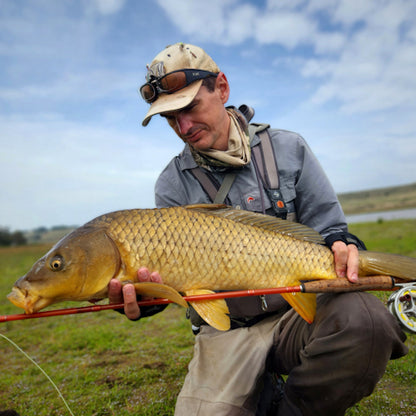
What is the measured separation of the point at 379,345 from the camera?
1693 millimetres

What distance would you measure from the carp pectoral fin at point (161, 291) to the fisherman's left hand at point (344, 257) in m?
0.84

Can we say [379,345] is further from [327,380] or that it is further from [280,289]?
[280,289]

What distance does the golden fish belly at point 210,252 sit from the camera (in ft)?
6.22

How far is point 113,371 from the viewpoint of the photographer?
3055mm

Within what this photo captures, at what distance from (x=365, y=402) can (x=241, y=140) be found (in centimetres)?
176

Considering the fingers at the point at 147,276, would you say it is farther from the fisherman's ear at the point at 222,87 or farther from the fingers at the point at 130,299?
the fisherman's ear at the point at 222,87

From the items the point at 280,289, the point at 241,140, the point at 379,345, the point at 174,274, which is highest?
the point at 241,140

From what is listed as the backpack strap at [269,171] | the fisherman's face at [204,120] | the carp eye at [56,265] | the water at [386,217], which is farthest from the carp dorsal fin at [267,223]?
the water at [386,217]

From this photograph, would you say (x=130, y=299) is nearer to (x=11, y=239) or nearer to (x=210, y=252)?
(x=210, y=252)

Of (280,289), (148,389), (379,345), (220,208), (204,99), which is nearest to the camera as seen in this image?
(379,345)

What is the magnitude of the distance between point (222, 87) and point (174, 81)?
1.26 feet

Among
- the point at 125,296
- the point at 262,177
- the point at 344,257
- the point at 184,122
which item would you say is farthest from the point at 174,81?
the point at 344,257

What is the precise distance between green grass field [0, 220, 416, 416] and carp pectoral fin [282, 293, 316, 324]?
593mm

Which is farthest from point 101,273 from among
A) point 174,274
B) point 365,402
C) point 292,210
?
point 365,402
